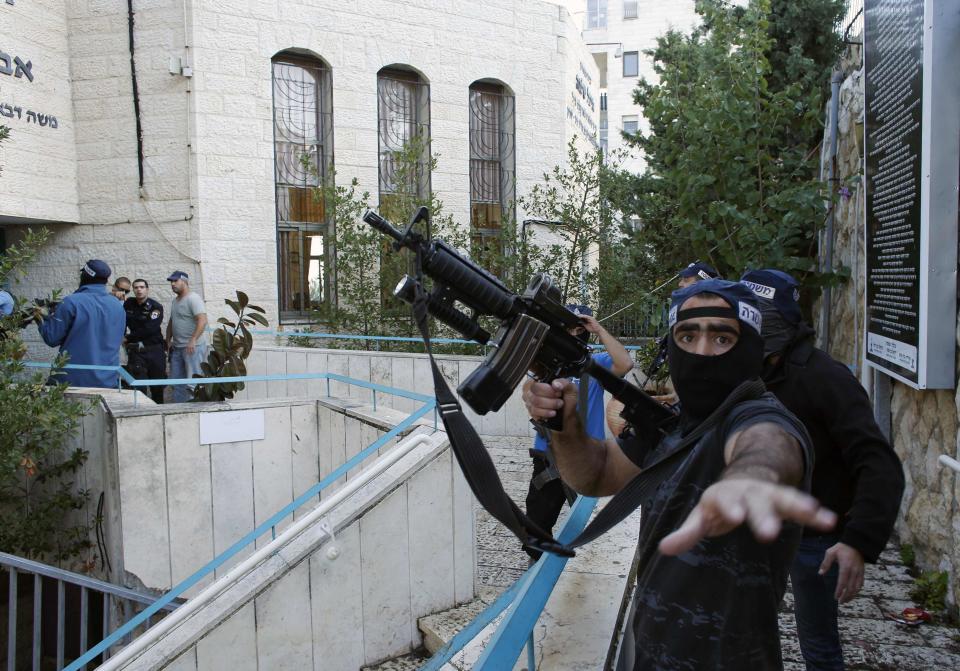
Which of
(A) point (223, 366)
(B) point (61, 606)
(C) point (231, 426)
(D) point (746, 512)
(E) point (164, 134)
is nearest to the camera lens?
(D) point (746, 512)

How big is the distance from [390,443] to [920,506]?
3.41 metres

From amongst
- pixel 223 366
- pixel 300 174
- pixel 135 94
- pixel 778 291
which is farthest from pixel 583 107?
pixel 778 291

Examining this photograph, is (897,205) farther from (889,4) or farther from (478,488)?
(478,488)

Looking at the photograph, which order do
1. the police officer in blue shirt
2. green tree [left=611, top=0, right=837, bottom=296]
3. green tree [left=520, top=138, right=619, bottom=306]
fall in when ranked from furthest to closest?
green tree [left=520, top=138, right=619, bottom=306] → the police officer in blue shirt → green tree [left=611, top=0, right=837, bottom=296]

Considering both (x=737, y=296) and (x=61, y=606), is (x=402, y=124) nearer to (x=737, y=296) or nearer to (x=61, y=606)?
(x=61, y=606)

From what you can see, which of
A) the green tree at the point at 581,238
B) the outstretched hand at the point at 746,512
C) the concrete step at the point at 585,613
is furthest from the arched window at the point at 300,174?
the outstretched hand at the point at 746,512

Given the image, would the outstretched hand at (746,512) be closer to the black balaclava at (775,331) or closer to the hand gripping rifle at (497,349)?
the hand gripping rifle at (497,349)

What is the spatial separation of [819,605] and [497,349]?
146cm

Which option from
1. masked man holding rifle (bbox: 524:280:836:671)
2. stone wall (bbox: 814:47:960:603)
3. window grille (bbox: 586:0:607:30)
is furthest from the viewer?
window grille (bbox: 586:0:607:30)

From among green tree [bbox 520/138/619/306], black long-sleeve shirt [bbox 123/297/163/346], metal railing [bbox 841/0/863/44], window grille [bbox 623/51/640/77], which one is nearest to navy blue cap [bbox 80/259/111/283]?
black long-sleeve shirt [bbox 123/297/163/346]

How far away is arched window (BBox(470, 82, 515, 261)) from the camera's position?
42.1 ft

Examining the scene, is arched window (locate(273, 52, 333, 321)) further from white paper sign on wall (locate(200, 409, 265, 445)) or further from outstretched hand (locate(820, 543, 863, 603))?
outstretched hand (locate(820, 543, 863, 603))

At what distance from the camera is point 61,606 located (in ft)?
15.3

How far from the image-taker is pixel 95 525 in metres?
6.37
